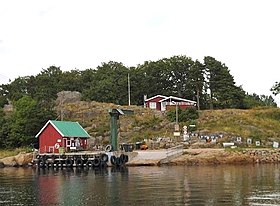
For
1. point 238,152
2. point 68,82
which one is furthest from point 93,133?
point 68,82

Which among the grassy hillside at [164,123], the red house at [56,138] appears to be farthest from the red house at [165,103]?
the red house at [56,138]

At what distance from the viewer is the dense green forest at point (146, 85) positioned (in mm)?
87188

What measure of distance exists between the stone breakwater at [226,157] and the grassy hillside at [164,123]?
25.3 ft

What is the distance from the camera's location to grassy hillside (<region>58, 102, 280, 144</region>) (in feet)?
219

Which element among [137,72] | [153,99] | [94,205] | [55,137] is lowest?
[94,205]

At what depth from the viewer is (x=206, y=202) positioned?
80.4ft

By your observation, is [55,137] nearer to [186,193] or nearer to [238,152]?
[238,152]

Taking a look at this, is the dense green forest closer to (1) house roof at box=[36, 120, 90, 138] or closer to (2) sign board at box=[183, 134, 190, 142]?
(1) house roof at box=[36, 120, 90, 138]

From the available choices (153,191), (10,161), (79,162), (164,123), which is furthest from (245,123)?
(153,191)

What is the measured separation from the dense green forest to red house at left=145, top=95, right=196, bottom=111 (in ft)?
25.2

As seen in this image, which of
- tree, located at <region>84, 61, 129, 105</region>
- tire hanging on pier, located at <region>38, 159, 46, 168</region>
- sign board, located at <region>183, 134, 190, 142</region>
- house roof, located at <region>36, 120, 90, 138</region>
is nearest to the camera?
tire hanging on pier, located at <region>38, 159, 46, 168</region>

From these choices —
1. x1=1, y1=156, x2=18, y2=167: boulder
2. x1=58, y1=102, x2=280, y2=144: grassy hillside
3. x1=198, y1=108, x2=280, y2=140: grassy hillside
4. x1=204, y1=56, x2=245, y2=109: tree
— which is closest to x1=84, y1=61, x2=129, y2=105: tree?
x1=58, y1=102, x2=280, y2=144: grassy hillside

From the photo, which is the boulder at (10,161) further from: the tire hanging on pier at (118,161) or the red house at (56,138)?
the tire hanging on pier at (118,161)

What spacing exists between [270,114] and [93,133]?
26.8m
